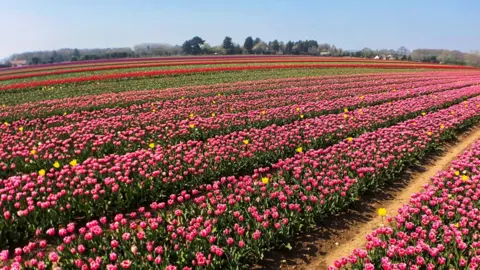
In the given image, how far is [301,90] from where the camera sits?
72.3 feet

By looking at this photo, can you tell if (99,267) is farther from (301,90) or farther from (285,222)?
(301,90)

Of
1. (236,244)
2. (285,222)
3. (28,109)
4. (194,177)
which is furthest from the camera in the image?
(28,109)

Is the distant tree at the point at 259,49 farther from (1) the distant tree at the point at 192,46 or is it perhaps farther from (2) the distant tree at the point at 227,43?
(1) the distant tree at the point at 192,46

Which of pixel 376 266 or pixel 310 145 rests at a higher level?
pixel 310 145

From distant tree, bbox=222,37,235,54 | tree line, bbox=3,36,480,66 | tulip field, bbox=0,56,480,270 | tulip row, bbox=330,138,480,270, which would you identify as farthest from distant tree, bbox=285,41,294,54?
tulip row, bbox=330,138,480,270

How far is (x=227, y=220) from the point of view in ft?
18.9

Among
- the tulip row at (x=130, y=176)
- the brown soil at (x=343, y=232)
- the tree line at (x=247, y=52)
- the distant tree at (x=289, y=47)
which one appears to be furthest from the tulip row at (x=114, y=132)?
the distant tree at (x=289, y=47)

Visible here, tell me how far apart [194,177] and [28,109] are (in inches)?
498

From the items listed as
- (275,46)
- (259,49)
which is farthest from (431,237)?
(275,46)

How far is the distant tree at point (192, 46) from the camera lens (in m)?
128

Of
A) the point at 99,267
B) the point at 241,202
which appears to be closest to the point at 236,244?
the point at 241,202

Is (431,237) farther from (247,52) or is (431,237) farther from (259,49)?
(259,49)

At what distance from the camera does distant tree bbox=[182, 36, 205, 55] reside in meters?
128

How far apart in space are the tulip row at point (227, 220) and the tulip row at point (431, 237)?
18cm
